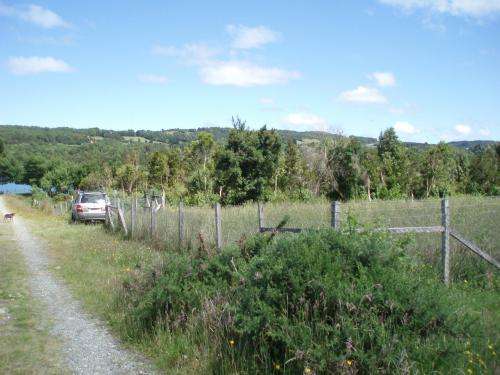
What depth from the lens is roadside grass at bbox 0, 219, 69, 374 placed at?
5.07m

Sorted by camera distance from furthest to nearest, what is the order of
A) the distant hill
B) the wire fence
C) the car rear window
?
the distant hill
the car rear window
the wire fence

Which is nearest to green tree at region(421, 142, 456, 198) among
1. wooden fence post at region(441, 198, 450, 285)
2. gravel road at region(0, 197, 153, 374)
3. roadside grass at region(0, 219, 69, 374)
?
wooden fence post at region(441, 198, 450, 285)

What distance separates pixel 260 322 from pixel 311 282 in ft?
1.95

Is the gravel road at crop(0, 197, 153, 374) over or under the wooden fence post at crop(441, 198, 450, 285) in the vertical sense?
under

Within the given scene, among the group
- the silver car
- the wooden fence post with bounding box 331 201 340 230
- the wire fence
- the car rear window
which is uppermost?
the wooden fence post with bounding box 331 201 340 230

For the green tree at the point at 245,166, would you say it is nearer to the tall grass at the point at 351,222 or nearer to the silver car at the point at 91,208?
the silver car at the point at 91,208

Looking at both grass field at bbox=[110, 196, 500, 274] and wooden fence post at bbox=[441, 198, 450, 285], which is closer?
wooden fence post at bbox=[441, 198, 450, 285]

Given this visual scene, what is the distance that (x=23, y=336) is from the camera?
19.9 ft

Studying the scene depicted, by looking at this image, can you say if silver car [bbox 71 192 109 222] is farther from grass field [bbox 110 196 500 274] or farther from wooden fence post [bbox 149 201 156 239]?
wooden fence post [bbox 149 201 156 239]

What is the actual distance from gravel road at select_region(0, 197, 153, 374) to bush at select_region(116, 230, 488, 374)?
75cm

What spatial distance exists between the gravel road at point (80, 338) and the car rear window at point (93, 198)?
1375cm

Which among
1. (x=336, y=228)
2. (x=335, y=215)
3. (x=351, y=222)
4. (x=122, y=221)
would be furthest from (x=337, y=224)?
(x=122, y=221)

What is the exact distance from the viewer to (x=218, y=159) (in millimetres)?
35094

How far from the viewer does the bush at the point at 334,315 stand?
3.71m
